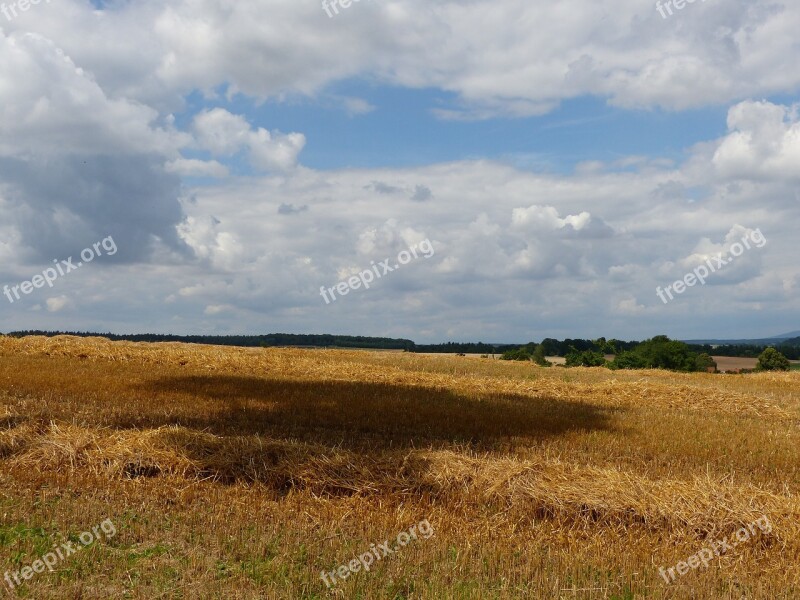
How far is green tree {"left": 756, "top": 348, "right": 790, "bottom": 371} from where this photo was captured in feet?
210

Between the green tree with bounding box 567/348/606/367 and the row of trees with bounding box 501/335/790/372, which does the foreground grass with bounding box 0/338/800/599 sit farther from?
the green tree with bounding box 567/348/606/367

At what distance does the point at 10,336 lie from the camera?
34594 mm

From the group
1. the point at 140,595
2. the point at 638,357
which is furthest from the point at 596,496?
the point at 638,357

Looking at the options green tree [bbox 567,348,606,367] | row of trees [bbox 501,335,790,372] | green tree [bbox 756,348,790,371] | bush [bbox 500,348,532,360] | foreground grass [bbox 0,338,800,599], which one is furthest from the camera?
green tree [bbox 756,348,790,371]

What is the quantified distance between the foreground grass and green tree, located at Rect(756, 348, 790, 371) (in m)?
50.8

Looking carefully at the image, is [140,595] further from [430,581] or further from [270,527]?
[430,581]

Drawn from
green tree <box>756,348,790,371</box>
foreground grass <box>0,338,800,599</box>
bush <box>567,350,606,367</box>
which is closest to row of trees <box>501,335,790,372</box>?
bush <box>567,350,606,367</box>

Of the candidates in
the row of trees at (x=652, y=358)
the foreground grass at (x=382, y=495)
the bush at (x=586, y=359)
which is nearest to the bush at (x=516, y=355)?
the row of trees at (x=652, y=358)

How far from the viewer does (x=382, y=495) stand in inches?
377

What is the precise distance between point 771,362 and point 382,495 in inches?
2584

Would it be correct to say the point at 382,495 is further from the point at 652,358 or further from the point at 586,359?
the point at 586,359

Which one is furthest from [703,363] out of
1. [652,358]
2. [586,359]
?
[586,359]

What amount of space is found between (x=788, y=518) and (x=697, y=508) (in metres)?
1.07

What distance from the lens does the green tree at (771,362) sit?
63.9 meters
